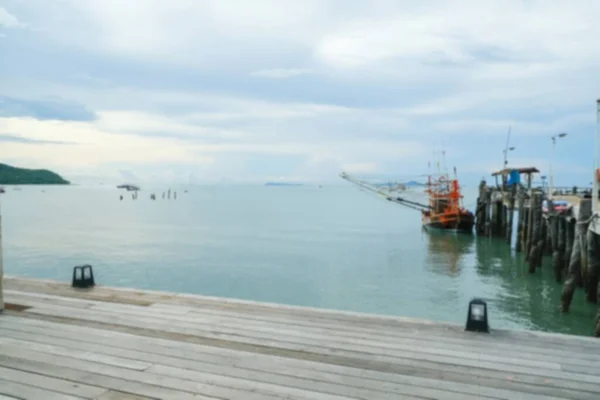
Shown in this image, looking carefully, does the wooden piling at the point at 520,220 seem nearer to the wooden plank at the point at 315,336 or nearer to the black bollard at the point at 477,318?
the black bollard at the point at 477,318

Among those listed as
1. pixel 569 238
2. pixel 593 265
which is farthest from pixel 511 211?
pixel 593 265

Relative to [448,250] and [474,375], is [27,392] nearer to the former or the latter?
[474,375]

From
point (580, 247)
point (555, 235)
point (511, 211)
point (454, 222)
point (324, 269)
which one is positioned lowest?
point (324, 269)

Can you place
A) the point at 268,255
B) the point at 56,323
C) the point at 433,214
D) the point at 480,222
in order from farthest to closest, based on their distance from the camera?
the point at 433,214 → the point at 480,222 → the point at 268,255 → the point at 56,323

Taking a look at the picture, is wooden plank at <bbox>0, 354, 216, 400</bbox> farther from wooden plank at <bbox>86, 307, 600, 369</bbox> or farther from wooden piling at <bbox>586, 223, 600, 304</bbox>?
wooden piling at <bbox>586, 223, 600, 304</bbox>

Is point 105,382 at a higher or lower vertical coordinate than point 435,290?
higher

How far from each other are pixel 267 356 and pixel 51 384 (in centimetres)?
221

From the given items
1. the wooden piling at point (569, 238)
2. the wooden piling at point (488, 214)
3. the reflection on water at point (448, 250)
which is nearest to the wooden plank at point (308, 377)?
the wooden piling at point (569, 238)

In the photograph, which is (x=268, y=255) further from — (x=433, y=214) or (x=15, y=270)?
(x=433, y=214)

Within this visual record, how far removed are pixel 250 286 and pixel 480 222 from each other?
30647mm

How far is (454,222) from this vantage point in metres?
49.7

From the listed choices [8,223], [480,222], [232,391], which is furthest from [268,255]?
[8,223]

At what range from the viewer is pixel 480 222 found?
47.3 meters

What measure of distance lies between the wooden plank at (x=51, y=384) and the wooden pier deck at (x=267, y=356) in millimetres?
13
